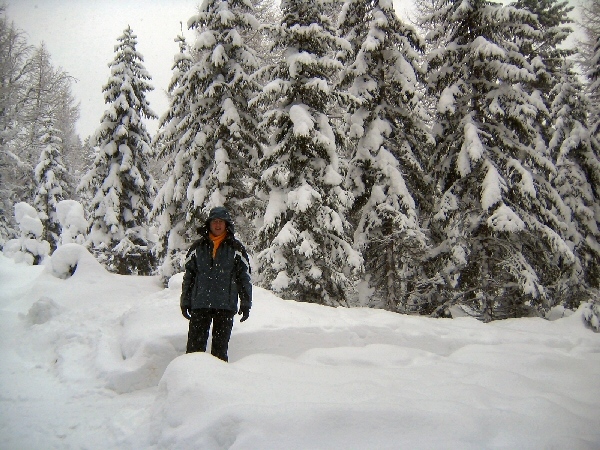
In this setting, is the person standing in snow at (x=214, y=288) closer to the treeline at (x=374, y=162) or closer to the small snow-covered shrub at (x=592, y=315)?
the treeline at (x=374, y=162)

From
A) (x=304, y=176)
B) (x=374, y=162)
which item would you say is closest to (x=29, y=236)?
(x=304, y=176)

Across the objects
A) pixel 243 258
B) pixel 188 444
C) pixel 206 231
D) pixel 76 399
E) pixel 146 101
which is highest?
pixel 146 101

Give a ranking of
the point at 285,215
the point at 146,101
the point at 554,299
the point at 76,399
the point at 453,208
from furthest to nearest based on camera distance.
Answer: the point at 146,101 < the point at 554,299 < the point at 453,208 < the point at 285,215 < the point at 76,399

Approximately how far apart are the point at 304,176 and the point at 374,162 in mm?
2470

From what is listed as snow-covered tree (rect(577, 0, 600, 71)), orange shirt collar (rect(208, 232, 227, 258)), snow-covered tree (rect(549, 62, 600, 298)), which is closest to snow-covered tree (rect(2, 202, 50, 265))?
orange shirt collar (rect(208, 232, 227, 258))

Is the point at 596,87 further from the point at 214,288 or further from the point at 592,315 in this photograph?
the point at 214,288

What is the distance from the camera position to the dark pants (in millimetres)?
4879

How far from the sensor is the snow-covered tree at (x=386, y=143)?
11641 millimetres

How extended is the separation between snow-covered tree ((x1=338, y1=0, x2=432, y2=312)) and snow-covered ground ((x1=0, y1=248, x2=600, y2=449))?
4179mm

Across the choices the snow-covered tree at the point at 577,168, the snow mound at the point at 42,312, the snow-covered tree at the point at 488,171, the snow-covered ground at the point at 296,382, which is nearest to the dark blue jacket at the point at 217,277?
the snow-covered ground at the point at 296,382

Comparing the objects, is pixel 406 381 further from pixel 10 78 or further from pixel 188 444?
pixel 10 78

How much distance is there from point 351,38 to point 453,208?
6872mm

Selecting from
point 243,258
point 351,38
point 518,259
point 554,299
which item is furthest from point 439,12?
point 243,258

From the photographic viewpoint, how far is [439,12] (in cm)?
1241
